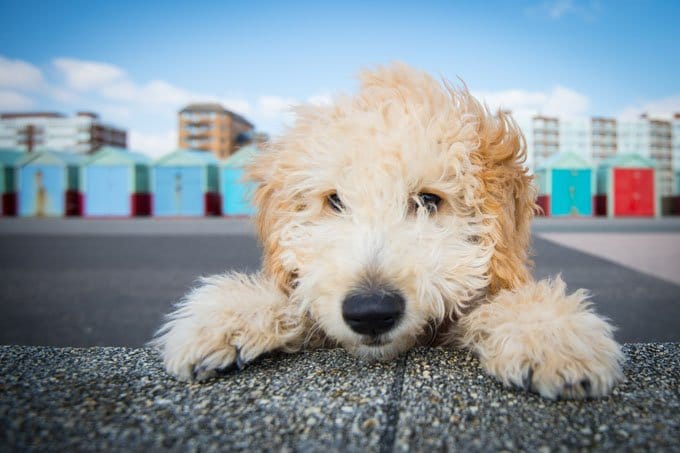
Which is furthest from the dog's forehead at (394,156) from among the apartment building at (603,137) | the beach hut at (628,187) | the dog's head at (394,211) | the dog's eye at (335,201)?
the apartment building at (603,137)

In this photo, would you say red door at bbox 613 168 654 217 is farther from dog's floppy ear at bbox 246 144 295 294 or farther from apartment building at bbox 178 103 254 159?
apartment building at bbox 178 103 254 159

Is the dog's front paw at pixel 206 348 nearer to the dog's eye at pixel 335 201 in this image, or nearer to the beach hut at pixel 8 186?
the dog's eye at pixel 335 201

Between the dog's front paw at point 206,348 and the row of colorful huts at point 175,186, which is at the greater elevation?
the row of colorful huts at point 175,186

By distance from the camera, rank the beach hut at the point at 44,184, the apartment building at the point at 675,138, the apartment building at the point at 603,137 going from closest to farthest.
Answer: the beach hut at the point at 44,184, the apartment building at the point at 675,138, the apartment building at the point at 603,137

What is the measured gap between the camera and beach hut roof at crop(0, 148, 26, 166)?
28458 millimetres

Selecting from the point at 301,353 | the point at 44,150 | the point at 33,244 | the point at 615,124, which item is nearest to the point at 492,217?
the point at 301,353

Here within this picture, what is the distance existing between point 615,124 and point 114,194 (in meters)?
63.2

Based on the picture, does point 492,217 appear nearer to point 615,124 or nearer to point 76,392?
point 76,392

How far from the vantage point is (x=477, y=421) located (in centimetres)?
130

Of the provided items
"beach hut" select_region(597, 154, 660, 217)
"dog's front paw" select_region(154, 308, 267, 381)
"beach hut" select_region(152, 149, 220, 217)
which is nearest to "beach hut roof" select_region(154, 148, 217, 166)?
"beach hut" select_region(152, 149, 220, 217)

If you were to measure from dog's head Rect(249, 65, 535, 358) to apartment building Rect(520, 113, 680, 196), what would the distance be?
58.9 meters

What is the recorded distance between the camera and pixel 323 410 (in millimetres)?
1374

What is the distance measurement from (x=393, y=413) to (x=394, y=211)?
3.07 feet

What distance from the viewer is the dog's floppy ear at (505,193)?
6.75 ft
